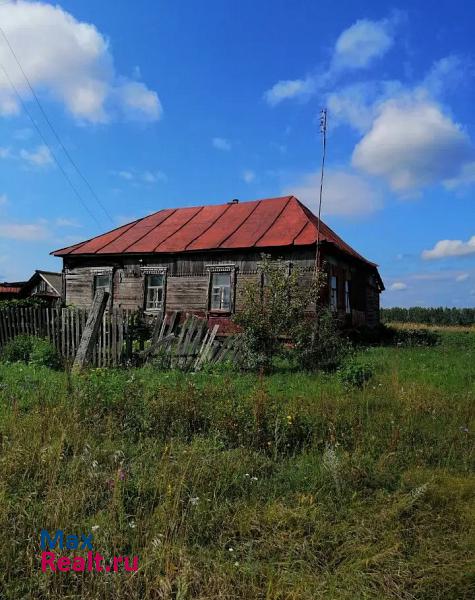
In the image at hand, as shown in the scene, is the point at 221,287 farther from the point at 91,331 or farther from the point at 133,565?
the point at 133,565

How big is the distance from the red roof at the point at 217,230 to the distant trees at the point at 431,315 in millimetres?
30219

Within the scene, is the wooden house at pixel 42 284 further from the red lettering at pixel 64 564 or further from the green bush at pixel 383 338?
the red lettering at pixel 64 564

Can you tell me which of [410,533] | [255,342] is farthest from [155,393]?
→ [255,342]

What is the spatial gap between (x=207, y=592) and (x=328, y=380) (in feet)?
18.9

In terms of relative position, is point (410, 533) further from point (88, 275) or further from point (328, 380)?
point (88, 275)

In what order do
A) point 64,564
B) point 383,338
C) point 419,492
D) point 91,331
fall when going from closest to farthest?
point 64,564 → point 419,492 → point 91,331 → point 383,338

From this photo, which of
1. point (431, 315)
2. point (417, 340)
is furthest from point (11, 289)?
point (431, 315)

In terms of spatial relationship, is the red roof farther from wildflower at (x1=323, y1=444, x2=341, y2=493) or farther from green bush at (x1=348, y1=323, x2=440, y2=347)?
wildflower at (x1=323, y1=444, x2=341, y2=493)

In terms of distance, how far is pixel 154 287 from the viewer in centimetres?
1906

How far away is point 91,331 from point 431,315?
147 feet

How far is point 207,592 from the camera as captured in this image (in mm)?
2500

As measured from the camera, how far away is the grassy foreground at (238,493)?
259cm

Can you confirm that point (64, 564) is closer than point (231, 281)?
Yes

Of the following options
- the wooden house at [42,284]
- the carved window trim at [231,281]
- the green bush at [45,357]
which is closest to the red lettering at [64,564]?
the green bush at [45,357]
